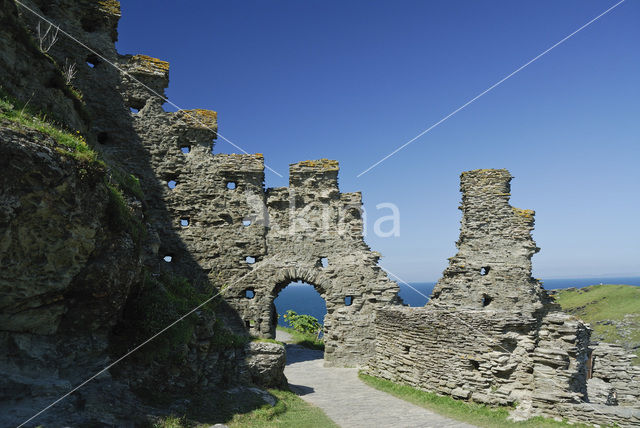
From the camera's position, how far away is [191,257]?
17.3 meters

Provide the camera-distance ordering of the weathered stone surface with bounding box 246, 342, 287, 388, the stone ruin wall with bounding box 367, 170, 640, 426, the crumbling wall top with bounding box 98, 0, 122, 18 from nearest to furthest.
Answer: the stone ruin wall with bounding box 367, 170, 640, 426 → the weathered stone surface with bounding box 246, 342, 287, 388 → the crumbling wall top with bounding box 98, 0, 122, 18

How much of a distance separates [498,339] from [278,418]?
6.58 m

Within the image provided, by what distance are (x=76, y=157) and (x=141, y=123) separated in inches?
443

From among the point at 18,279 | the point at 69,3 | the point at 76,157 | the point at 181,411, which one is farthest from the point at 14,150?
the point at 69,3

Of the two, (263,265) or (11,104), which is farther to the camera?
(263,265)

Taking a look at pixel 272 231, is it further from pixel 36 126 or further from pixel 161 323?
pixel 36 126

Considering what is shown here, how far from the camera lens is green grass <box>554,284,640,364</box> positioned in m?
35.5

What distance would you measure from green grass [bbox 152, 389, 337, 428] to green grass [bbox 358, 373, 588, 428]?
339cm

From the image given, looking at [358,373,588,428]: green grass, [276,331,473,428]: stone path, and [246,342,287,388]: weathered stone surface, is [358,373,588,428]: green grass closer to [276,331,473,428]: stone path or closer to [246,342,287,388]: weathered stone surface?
→ [276,331,473,428]: stone path

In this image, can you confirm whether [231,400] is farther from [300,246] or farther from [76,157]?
[300,246]

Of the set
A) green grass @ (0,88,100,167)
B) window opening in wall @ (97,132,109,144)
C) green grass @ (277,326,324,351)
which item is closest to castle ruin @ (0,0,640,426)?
window opening in wall @ (97,132,109,144)

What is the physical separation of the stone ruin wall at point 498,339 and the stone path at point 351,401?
1.34 m

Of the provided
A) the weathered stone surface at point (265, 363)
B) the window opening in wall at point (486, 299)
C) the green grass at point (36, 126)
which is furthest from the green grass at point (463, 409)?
the green grass at point (36, 126)

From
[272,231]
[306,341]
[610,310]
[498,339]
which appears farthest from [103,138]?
[610,310]
